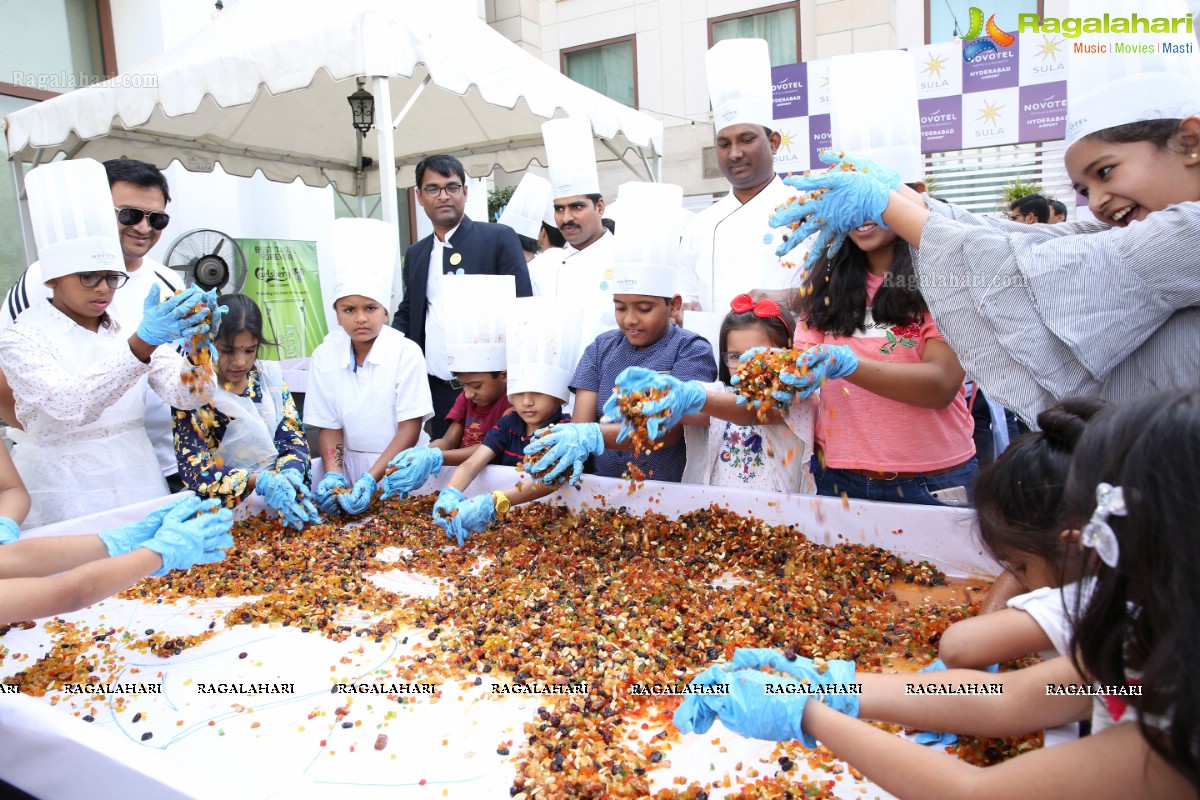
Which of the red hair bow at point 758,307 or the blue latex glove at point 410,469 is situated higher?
the red hair bow at point 758,307

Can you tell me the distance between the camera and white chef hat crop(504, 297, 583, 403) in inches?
97.2

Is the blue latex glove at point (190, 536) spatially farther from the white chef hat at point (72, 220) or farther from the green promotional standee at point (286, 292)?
the green promotional standee at point (286, 292)

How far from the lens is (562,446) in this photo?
2.14 metres

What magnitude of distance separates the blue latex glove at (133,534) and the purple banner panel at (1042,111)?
667cm

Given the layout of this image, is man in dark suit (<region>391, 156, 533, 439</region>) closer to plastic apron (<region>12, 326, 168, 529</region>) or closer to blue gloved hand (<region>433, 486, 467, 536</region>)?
blue gloved hand (<region>433, 486, 467, 536</region>)

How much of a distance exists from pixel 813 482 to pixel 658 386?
59 cm

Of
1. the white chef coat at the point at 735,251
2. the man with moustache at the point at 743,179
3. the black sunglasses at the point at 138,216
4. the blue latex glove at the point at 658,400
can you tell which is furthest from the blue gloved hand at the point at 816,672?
the black sunglasses at the point at 138,216

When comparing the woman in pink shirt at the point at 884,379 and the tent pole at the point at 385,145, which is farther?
the tent pole at the point at 385,145

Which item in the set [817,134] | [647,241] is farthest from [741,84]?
[817,134]

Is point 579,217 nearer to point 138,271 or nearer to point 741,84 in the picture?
point 741,84

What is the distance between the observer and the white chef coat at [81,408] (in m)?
2.08

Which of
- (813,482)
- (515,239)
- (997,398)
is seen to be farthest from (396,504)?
(997,398)

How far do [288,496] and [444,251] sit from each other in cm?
170

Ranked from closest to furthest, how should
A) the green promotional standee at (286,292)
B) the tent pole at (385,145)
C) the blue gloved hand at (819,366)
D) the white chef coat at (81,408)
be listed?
the blue gloved hand at (819,366)
the white chef coat at (81,408)
the tent pole at (385,145)
the green promotional standee at (286,292)
